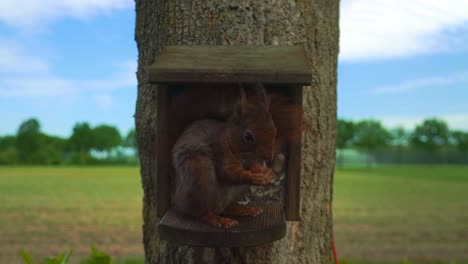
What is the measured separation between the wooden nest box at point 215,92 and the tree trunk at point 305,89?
318 mm

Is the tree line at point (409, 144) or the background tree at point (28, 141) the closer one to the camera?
the background tree at point (28, 141)

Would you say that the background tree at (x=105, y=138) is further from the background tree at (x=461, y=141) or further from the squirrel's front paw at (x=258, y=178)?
the background tree at (x=461, y=141)

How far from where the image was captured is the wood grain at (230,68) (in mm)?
1812

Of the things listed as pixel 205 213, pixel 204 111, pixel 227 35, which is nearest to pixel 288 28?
pixel 227 35

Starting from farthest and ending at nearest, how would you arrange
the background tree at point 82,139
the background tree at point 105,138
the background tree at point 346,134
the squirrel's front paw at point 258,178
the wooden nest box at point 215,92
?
the background tree at point 346,134
the background tree at point 105,138
the background tree at point 82,139
the wooden nest box at point 215,92
the squirrel's front paw at point 258,178

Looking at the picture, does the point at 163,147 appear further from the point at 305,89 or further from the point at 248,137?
the point at 305,89

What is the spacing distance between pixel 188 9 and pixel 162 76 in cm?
77

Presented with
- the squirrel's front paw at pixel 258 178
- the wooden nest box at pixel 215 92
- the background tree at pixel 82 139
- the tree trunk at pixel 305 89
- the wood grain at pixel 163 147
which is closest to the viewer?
the squirrel's front paw at pixel 258 178

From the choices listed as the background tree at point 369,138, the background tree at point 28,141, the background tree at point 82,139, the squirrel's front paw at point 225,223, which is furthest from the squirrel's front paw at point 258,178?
the background tree at point 369,138

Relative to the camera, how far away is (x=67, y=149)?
1410 inches

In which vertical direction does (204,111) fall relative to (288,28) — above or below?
below

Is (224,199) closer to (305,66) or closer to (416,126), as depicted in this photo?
(305,66)

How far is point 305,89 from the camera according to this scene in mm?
2658

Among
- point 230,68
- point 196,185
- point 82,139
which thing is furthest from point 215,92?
point 82,139
